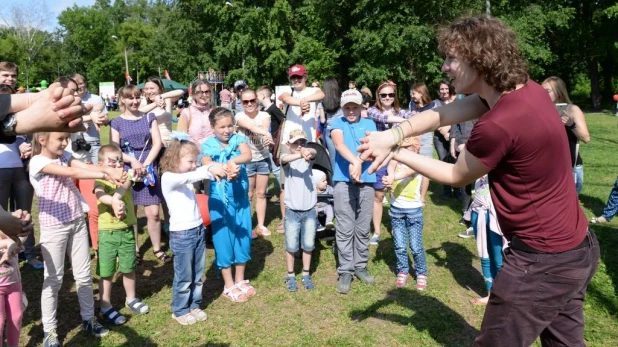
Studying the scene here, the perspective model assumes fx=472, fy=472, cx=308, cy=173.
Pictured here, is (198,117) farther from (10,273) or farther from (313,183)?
(10,273)

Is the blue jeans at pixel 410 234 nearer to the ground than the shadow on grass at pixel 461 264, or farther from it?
farther from it

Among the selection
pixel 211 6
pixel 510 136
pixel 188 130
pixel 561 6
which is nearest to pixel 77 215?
pixel 188 130

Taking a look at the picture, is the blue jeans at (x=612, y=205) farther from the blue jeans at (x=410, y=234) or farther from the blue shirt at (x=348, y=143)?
the blue shirt at (x=348, y=143)

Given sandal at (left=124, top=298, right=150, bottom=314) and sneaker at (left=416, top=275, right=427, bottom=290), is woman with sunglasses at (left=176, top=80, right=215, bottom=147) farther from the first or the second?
sneaker at (left=416, top=275, right=427, bottom=290)

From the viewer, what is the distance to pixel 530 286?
2.32 meters

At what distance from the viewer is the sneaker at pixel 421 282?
4.72 m

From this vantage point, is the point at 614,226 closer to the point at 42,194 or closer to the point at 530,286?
the point at 530,286

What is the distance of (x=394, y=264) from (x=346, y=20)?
102 ft

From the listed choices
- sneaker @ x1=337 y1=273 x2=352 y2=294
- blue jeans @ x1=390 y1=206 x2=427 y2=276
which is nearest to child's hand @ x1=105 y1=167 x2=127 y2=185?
sneaker @ x1=337 y1=273 x2=352 y2=294

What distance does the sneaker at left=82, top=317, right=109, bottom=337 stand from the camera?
12.7 feet

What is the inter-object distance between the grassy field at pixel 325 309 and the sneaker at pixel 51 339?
6.4 inches

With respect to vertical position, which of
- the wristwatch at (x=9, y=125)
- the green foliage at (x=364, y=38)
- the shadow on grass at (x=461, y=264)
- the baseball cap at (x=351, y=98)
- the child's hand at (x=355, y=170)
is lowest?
the shadow on grass at (x=461, y=264)

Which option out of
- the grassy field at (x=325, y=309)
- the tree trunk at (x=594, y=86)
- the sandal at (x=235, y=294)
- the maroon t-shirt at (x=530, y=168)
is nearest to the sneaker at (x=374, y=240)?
the grassy field at (x=325, y=309)

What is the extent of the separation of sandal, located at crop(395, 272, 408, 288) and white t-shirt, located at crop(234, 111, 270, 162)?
7.69 ft
